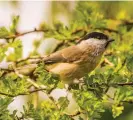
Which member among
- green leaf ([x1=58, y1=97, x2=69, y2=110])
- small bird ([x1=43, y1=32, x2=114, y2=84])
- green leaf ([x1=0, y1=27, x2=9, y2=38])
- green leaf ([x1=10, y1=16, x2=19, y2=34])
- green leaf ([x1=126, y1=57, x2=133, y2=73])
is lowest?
green leaf ([x1=58, y1=97, x2=69, y2=110])

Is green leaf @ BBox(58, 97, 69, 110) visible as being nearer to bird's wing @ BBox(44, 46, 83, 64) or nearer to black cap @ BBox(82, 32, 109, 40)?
bird's wing @ BBox(44, 46, 83, 64)

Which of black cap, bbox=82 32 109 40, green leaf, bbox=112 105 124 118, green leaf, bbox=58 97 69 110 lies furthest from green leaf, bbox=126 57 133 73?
black cap, bbox=82 32 109 40

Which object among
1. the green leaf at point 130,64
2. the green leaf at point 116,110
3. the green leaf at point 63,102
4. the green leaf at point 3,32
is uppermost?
the green leaf at point 3,32

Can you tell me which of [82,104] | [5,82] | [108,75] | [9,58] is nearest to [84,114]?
[82,104]

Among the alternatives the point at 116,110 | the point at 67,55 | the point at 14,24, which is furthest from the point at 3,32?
the point at 116,110

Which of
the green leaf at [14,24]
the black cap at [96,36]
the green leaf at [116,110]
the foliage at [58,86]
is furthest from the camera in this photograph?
the black cap at [96,36]

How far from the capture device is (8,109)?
90.4 inches

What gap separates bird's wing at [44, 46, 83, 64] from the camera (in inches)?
121

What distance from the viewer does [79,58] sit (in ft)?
10.7

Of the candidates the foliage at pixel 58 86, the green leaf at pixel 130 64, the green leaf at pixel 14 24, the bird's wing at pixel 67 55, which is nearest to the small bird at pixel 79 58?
the bird's wing at pixel 67 55

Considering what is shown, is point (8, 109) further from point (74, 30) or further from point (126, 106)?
point (126, 106)

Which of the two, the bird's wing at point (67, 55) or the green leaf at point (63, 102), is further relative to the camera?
the bird's wing at point (67, 55)

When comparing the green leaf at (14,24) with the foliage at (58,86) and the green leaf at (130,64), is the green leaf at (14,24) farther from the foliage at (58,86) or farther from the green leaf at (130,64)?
the green leaf at (130,64)

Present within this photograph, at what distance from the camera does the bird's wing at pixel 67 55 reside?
3086 mm
